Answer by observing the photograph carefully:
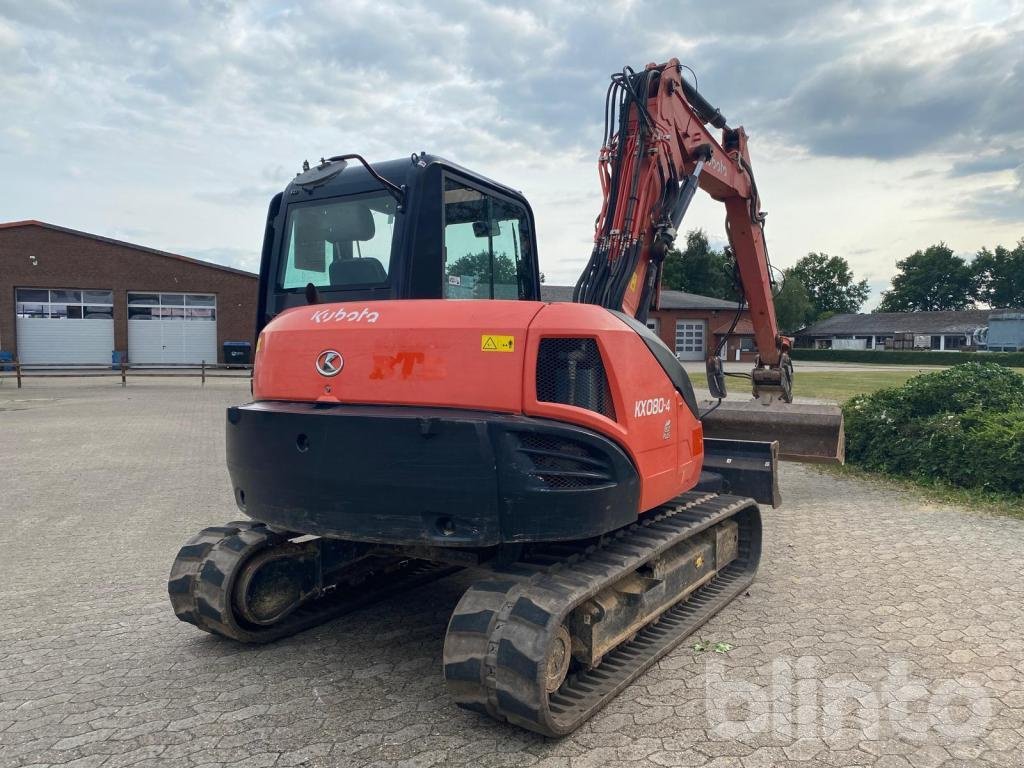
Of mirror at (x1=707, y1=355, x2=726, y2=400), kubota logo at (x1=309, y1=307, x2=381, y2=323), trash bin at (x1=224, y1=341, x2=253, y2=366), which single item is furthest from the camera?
trash bin at (x1=224, y1=341, x2=253, y2=366)

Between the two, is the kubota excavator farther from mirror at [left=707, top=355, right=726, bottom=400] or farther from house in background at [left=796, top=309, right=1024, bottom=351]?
house in background at [left=796, top=309, right=1024, bottom=351]

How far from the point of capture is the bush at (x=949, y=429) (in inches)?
326

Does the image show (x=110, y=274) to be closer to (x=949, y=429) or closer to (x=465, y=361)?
(x=949, y=429)

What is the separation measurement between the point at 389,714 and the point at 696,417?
237 centimetres

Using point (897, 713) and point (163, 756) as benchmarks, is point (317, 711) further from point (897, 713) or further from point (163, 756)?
point (897, 713)

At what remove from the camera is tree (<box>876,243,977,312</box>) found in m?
85.0

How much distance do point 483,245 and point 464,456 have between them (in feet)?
5.36

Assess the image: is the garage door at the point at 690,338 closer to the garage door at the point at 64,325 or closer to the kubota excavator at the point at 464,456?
the garage door at the point at 64,325

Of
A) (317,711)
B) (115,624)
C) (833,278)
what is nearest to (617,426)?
(317,711)

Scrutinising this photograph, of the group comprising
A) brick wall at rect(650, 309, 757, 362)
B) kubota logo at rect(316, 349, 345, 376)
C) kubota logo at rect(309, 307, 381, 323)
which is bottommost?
kubota logo at rect(316, 349, 345, 376)

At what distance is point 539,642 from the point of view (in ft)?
10.4

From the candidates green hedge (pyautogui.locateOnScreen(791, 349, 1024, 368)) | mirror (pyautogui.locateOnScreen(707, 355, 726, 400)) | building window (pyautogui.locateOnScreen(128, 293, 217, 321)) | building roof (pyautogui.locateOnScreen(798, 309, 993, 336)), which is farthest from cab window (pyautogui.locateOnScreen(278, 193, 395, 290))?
building roof (pyautogui.locateOnScreen(798, 309, 993, 336))

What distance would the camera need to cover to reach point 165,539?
681 centimetres

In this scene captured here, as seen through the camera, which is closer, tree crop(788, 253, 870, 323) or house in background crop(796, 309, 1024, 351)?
house in background crop(796, 309, 1024, 351)
